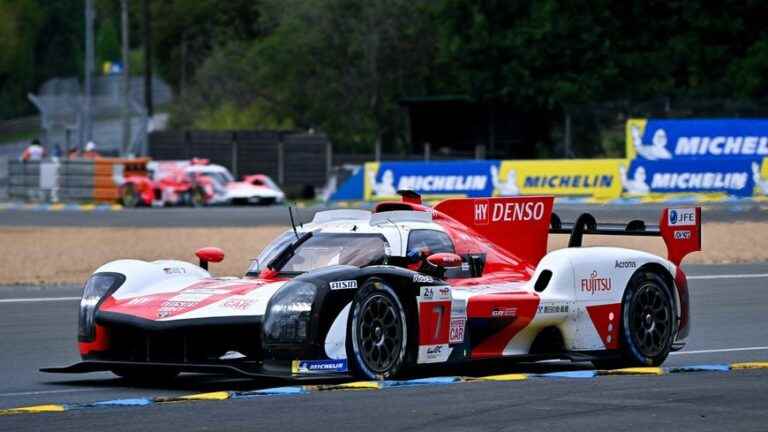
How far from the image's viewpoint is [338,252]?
10969 millimetres

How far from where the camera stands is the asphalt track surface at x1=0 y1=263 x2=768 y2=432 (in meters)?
8.13

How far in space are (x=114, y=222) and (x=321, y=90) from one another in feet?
92.9

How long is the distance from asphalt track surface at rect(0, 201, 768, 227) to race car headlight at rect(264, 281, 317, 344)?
17.4m

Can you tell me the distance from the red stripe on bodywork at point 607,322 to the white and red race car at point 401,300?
0.01 metres

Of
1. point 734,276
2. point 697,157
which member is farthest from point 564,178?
point 734,276

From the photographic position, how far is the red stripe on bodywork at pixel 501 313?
10.7 m

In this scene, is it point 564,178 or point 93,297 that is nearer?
point 93,297

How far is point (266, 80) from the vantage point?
6450 cm

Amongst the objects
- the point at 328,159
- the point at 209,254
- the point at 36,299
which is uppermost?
the point at 209,254

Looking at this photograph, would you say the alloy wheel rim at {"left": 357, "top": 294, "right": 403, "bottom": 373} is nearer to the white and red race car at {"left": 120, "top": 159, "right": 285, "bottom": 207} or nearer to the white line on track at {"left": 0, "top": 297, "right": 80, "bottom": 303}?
the white line on track at {"left": 0, "top": 297, "right": 80, "bottom": 303}

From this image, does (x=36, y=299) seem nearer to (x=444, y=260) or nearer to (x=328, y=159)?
(x=444, y=260)

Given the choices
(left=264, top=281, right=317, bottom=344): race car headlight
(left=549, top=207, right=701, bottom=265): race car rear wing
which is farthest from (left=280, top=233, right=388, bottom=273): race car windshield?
(left=549, top=207, right=701, bottom=265): race car rear wing

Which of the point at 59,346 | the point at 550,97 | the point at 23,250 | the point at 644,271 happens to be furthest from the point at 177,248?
the point at 550,97

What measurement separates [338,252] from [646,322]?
237 centimetres
